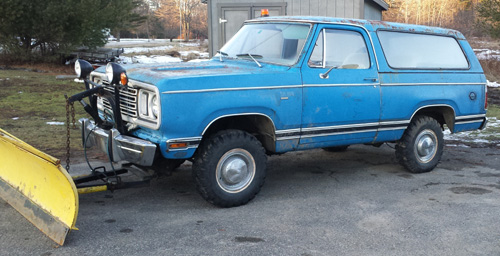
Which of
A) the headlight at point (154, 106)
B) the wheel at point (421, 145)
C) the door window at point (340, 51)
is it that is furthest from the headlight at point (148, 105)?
the wheel at point (421, 145)

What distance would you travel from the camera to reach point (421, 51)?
664cm

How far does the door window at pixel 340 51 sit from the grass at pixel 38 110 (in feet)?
12.4

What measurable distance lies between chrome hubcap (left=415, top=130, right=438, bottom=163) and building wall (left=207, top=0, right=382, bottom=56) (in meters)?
10.2

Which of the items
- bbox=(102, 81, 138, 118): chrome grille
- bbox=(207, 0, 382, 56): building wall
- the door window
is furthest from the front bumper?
bbox=(207, 0, 382, 56): building wall

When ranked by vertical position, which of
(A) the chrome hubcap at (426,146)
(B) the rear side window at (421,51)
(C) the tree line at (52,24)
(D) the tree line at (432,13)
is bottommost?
(A) the chrome hubcap at (426,146)

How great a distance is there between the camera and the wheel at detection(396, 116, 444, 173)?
6.52 meters

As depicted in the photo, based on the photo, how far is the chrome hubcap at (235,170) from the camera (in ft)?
16.5

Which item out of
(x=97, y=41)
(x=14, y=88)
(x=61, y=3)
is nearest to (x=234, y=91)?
(x=14, y=88)

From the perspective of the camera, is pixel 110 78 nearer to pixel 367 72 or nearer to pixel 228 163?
pixel 228 163

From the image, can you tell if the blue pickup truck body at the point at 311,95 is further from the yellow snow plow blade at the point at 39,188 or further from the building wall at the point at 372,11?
the building wall at the point at 372,11

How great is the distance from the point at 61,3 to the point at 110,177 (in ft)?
51.4

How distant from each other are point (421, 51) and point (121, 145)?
13.3 ft

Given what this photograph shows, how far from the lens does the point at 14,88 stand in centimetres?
1378

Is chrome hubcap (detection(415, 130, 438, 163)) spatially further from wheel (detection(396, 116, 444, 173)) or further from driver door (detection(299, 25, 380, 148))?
driver door (detection(299, 25, 380, 148))
